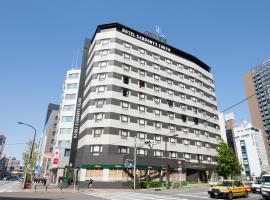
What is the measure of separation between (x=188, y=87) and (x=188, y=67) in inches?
230

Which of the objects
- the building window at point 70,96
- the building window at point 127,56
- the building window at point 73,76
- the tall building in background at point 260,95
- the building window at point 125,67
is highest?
the tall building in background at point 260,95

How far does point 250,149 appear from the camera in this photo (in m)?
142

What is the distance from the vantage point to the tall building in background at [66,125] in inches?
2213

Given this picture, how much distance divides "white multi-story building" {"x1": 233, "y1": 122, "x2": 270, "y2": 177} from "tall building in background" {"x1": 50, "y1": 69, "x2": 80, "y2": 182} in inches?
4395

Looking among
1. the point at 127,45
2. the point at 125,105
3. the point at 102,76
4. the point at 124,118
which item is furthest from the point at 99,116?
the point at 127,45

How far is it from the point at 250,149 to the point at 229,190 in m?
137

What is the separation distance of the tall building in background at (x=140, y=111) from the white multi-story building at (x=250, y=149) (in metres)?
95.3

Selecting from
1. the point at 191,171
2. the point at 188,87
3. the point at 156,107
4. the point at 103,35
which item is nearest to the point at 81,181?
the point at 156,107

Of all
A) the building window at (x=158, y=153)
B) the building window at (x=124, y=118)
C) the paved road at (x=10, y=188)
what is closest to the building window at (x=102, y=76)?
the building window at (x=124, y=118)

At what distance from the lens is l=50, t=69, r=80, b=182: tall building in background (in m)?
56.2

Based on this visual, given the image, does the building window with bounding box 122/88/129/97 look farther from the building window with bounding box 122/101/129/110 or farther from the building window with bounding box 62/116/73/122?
the building window with bounding box 62/116/73/122

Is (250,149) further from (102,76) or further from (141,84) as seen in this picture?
(102,76)

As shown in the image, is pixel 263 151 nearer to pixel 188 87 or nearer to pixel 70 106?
pixel 188 87

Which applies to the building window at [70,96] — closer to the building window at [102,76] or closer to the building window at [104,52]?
the building window at [104,52]
